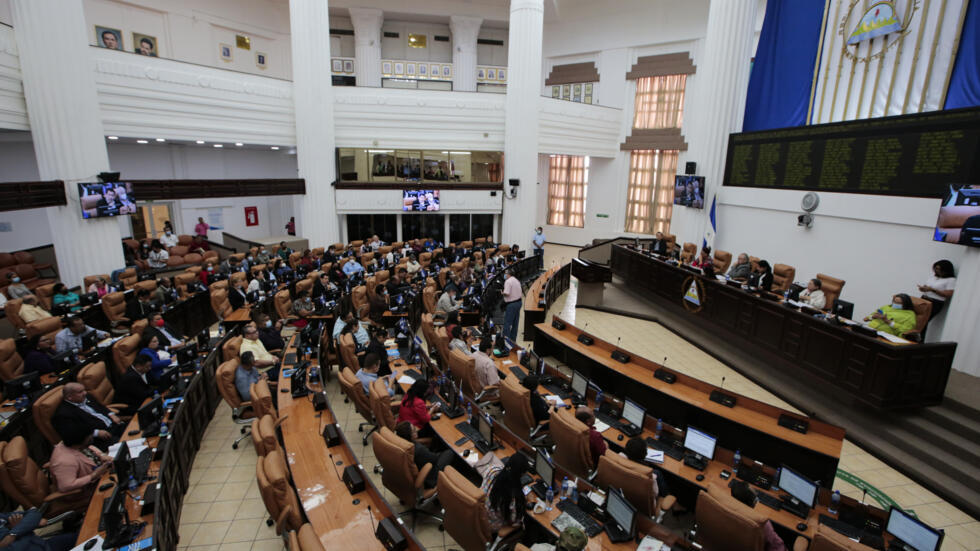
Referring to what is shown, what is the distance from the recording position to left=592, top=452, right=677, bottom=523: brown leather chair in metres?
4.50

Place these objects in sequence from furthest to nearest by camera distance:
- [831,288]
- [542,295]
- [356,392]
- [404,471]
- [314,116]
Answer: [314,116], [542,295], [831,288], [356,392], [404,471]

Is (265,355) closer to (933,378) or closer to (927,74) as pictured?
(933,378)

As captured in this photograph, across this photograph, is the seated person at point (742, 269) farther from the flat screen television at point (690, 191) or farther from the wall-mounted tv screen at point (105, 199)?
the wall-mounted tv screen at point (105, 199)

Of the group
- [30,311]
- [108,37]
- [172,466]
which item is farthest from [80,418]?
[108,37]

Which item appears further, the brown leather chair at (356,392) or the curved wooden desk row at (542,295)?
the curved wooden desk row at (542,295)

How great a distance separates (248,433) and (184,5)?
1878 centimetres

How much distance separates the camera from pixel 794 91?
12.4 metres

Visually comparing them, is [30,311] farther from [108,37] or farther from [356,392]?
[108,37]

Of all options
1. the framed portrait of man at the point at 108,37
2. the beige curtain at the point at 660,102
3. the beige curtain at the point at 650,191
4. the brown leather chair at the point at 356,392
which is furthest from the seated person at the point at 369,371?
the beige curtain at the point at 660,102

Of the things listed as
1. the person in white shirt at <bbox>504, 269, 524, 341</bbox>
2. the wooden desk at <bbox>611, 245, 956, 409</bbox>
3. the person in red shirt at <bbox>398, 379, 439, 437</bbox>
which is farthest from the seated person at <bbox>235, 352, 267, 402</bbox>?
the wooden desk at <bbox>611, 245, 956, 409</bbox>

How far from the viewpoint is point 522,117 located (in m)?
18.6

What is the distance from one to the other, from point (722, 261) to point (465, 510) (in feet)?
38.4

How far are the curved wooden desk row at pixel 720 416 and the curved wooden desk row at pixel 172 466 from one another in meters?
5.31

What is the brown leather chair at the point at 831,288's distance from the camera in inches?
371
